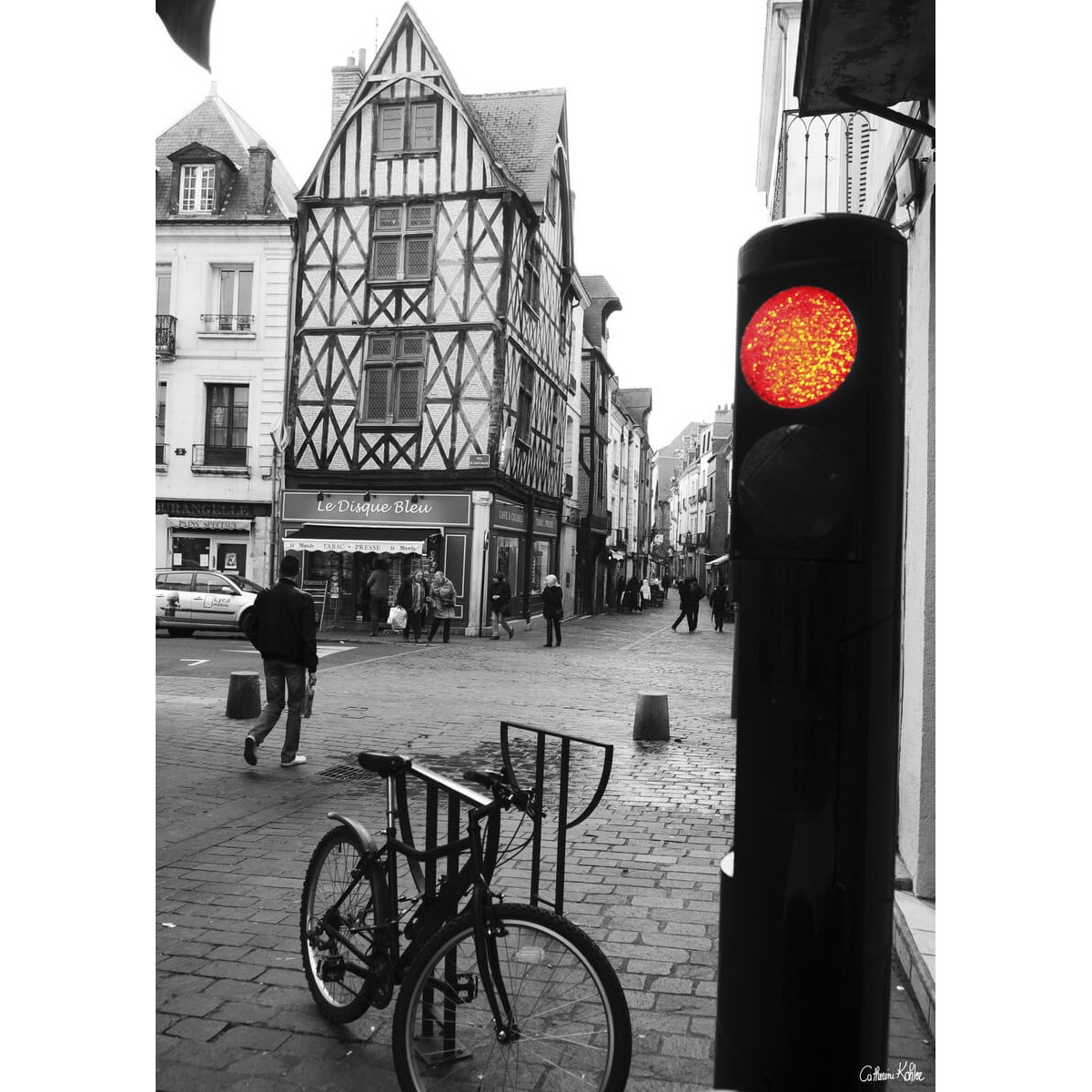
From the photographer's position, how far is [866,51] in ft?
9.71

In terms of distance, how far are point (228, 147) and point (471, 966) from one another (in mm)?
23853

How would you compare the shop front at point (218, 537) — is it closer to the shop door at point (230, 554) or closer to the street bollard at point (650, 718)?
the shop door at point (230, 554)

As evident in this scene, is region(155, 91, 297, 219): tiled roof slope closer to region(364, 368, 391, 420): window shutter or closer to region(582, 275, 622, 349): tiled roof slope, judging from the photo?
region(364, 368, 391, 420): window shutter

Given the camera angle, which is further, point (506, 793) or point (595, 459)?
point (595, 459)

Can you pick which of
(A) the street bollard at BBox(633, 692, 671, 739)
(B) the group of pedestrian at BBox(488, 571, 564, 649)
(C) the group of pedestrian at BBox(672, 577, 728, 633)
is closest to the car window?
(B) the group of pedestrian at BBox(488, 571, 564, 649)

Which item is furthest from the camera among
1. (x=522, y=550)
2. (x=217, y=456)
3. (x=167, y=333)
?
(x=522, y=550)

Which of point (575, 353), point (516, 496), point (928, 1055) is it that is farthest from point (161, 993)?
point (575, 353)

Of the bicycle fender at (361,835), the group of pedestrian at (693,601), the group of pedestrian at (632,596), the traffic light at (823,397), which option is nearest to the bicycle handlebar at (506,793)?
the bicycle fender at (361,835)

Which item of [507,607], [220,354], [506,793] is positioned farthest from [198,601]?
[506,793]

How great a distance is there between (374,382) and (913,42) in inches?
788

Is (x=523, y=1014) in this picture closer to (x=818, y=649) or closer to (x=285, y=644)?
(x=818, y=649)

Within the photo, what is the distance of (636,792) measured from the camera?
263 inches

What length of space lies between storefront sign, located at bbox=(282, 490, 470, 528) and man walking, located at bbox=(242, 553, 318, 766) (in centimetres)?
1438
